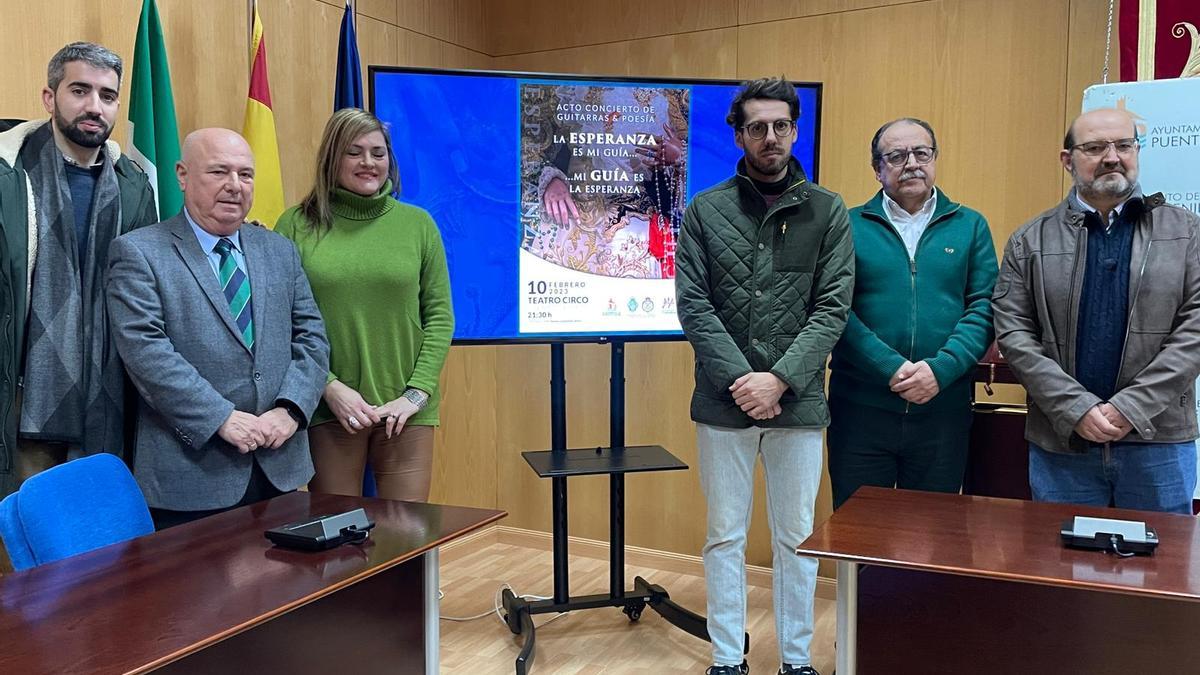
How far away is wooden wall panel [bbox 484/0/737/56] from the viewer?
13.2ft

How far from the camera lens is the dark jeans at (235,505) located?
2295 millimetres

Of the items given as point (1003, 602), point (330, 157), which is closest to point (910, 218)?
point (1003, 602)

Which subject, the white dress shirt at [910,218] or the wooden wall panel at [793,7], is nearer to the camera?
the white dress shirt at [910,218]

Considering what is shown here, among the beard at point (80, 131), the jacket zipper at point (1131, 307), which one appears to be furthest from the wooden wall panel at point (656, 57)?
the beard at point (80, 131)

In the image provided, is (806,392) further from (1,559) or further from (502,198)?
(1,559)

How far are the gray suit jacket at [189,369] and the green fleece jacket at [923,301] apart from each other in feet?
5.15

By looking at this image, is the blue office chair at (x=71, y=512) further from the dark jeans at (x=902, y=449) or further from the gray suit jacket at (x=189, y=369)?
the dark jeans at (x=902, y=449)

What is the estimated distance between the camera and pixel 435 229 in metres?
2.90

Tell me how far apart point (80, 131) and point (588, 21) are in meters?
2.45

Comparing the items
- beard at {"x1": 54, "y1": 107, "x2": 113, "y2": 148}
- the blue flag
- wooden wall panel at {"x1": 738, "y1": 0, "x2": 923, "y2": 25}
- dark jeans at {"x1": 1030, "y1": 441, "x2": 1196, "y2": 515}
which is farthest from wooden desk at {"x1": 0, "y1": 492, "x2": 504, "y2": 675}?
wooden wall panel at {"x1": 738, "y1": 0, "x2": 923, "y2": 25}

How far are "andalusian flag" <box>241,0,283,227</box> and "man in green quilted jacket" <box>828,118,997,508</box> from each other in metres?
1.90

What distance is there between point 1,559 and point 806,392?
2.22 metres

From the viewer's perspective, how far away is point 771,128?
8.68 ft

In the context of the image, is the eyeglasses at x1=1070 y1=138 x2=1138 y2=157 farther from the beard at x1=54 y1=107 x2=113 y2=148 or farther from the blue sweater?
the beard at x1=54 y1=107 x2=113 y2=148
